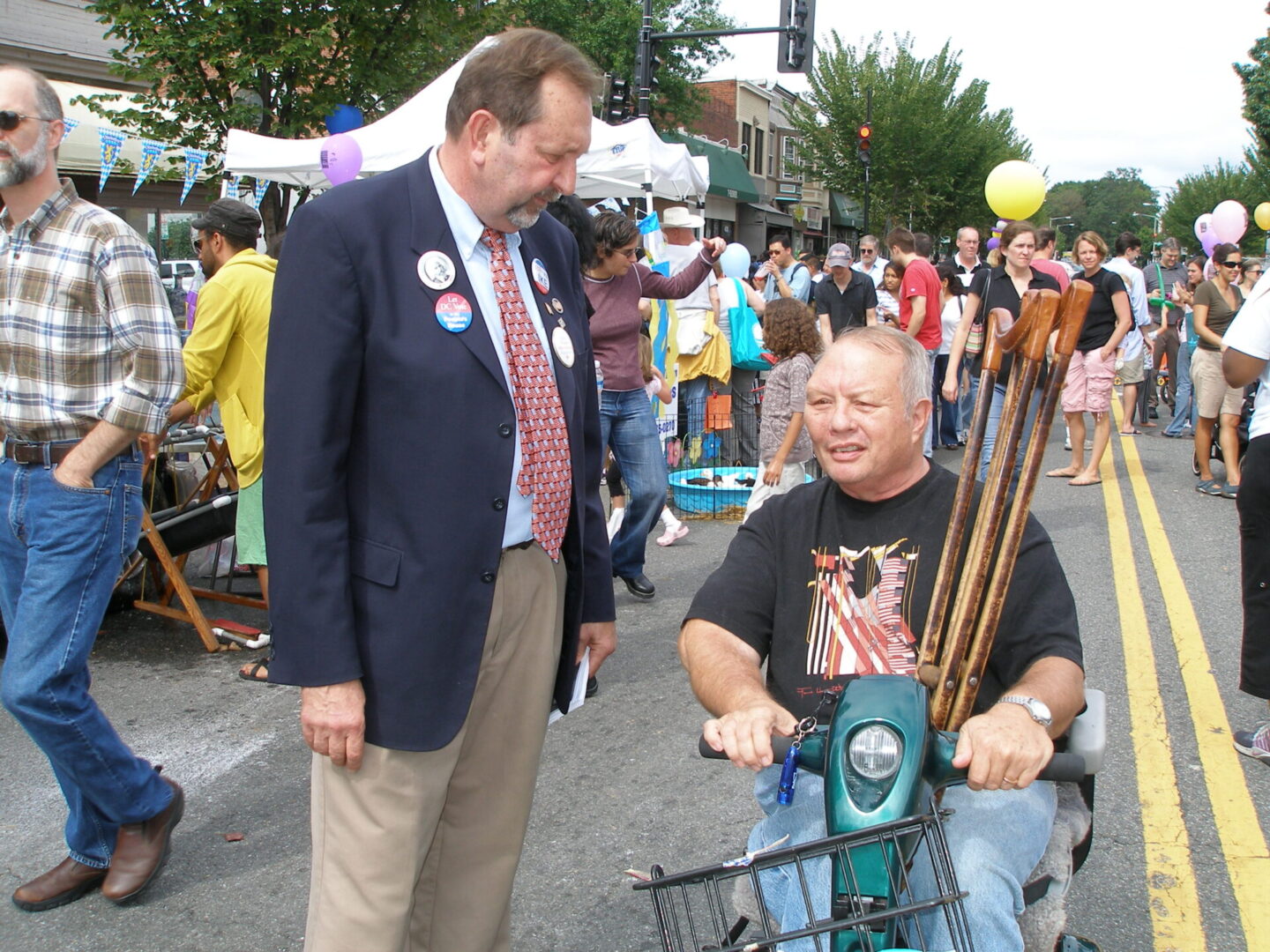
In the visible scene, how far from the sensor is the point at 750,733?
1.78 m

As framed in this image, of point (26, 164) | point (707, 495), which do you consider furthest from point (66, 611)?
point (707, 495)

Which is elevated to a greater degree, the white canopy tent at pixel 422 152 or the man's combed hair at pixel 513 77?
the white canopy tent at pixel 422 152

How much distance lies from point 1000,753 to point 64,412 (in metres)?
2.59

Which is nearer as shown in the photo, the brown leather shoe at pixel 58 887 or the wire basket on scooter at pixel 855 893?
the wire basket on scooter at pixel 855 893

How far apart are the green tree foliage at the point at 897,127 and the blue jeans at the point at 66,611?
123 ft

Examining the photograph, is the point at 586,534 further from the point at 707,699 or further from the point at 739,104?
the point at 739,104

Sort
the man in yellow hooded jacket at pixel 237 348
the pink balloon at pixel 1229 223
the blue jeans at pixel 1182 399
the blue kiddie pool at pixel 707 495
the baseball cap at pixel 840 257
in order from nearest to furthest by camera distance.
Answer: the man in yellow hooded jacket at pixel 237 348, the blue kiddie pool at pixel 707 495, the baseball cap at pixel 840 257, the pink balloon at pixel 1229 223, the blue jeans at pixel 1182 399

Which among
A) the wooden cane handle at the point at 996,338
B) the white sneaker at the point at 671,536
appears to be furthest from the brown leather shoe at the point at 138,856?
the white sneaker at the point at 671,536

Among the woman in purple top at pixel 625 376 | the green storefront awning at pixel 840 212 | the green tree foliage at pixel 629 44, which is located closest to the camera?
the woman in purple top at pixel 625 376

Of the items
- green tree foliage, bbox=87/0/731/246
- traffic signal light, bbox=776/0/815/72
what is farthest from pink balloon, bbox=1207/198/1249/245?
green tree foliage, bbox=87/0/731/246

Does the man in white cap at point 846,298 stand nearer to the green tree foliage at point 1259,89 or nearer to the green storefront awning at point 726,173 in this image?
the green tree foliage at point 1259,89

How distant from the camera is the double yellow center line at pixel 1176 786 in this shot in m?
3.14

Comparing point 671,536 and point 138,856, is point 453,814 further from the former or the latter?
point 671,536

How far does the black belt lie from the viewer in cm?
304
